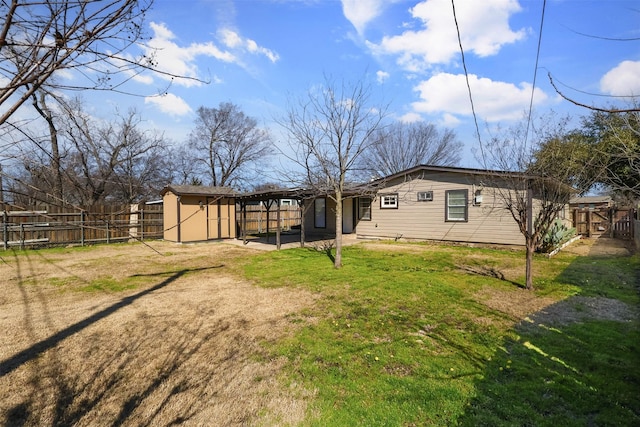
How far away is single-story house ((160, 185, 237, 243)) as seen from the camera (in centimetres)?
1373

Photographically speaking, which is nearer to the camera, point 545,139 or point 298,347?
point 298,347

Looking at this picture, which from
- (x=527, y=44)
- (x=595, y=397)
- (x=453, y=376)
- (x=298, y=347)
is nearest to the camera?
(x=595, y=397)

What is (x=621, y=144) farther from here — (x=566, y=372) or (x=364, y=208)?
(x=364, y=208)

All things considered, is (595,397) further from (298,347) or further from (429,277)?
(429,277)

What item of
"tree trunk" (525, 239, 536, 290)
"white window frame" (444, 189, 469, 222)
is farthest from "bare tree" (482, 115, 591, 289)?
"white window frame" (444, 189, 469, 222)

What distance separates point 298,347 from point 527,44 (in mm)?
5487

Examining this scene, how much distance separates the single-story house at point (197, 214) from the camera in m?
13.7

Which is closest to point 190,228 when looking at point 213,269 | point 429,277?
point 213,269

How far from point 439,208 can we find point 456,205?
66 centimetres

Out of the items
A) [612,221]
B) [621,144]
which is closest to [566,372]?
[621,144]

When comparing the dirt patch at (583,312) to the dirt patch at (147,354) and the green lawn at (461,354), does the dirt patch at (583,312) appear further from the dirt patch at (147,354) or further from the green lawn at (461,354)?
the dirt patch at (147,354)

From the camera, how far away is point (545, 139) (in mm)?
8016

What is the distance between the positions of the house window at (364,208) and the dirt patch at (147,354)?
9.15 m

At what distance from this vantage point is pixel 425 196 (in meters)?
12.9
